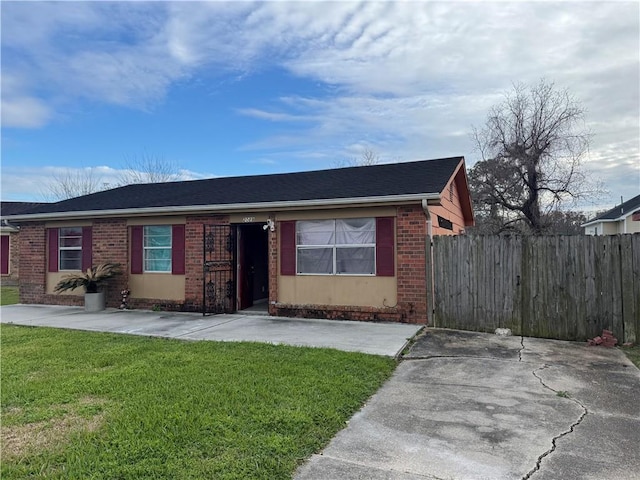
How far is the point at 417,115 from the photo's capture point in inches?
645

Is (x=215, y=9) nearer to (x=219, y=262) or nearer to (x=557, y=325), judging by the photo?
(x=219, y=262)

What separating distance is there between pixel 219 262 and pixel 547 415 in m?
7.96

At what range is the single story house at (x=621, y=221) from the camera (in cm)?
2323

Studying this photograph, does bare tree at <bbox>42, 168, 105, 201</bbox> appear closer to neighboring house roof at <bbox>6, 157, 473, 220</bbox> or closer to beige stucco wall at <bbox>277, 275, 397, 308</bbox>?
neighboring house roof at <bbox>6, 157, 473, 220</bbox>

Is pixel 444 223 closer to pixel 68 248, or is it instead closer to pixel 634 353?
pixel 634 353

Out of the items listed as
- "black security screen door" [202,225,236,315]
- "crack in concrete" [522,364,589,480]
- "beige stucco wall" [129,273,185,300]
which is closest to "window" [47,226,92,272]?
"beige stucco wall" [129,273,185,300]

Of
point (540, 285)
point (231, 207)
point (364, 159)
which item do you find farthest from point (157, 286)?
point (364, 159)

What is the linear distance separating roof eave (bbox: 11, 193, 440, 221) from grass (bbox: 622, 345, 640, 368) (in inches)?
157

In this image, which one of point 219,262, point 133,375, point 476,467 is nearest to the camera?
point 476,467

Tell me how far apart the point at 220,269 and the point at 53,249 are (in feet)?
19.6

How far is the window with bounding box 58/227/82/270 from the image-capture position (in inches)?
479

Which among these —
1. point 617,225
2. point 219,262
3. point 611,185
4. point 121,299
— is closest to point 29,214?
point 121,299

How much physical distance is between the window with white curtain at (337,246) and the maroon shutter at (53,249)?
7979 millimetres

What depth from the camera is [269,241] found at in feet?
32.3
